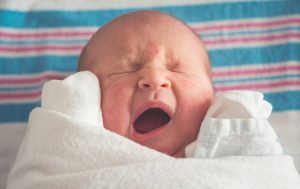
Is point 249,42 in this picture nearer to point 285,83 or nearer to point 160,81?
point 285,83

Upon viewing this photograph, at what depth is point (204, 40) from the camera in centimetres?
138

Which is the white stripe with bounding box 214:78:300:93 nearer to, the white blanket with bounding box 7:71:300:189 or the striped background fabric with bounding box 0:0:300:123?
the striped background fabric with bounding box 0:0:300:123

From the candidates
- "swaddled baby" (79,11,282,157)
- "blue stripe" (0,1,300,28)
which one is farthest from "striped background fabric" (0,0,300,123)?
"swaddled baby" (79,11,282,157)

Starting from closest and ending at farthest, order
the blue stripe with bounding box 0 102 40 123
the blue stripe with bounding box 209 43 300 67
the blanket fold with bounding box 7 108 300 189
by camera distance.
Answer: the blanket fold with bounding box 7 108 300 189
the blue stripe with bounding box 0 102 40 123
the blue stripe with bounding box 209 43 300 67

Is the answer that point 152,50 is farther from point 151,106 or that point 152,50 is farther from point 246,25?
point 246,25

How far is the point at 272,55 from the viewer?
54.1 inches

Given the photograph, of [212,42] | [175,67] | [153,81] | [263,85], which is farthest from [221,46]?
[153,81]

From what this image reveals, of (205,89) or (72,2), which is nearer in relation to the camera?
(205,89)

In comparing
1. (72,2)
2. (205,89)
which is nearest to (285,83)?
(205,89)

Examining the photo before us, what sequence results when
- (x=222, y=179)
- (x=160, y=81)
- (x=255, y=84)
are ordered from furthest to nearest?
(x=255, y=84) < (x=160, y=81) < (x=222, y=179)

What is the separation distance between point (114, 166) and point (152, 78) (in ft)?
0.70

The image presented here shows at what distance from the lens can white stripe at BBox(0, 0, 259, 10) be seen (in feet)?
4.56

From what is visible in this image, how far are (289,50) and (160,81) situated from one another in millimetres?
499

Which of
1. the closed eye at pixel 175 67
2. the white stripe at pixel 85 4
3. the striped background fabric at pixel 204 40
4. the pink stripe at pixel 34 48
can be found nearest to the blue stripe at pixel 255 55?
the striped background fabric at pixel 204 40
